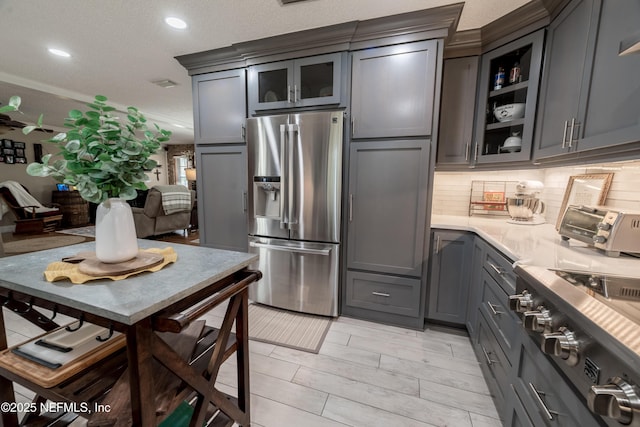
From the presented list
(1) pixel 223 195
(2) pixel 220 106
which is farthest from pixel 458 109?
(1) pixel 223 195

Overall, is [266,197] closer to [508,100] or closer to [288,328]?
[288,328]

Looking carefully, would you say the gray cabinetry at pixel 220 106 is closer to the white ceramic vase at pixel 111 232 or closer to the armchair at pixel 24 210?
the white ceramic vase at pixel 111 232

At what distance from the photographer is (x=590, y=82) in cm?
125

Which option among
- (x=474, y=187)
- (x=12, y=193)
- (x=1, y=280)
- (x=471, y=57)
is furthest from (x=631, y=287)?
(x=12, y=193)

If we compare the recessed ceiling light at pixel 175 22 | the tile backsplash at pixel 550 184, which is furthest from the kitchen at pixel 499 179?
the recessed ceiling light at pixel 175 22

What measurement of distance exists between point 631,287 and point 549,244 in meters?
0.63

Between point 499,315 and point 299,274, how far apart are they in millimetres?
1462

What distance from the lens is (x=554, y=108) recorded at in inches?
61.5

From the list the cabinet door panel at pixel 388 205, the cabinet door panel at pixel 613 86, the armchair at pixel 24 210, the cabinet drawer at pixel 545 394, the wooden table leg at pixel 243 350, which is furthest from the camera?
the armchair at pixel 24 210

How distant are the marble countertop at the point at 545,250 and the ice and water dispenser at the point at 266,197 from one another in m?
1.34

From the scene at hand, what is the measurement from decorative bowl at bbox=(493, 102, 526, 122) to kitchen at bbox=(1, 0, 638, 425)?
188mm

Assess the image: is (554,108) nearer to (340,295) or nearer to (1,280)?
(340,295)

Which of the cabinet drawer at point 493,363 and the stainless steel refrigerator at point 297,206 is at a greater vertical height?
the stainless steel refrigerator at point 297,206

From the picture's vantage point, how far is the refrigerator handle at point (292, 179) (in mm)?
2113
